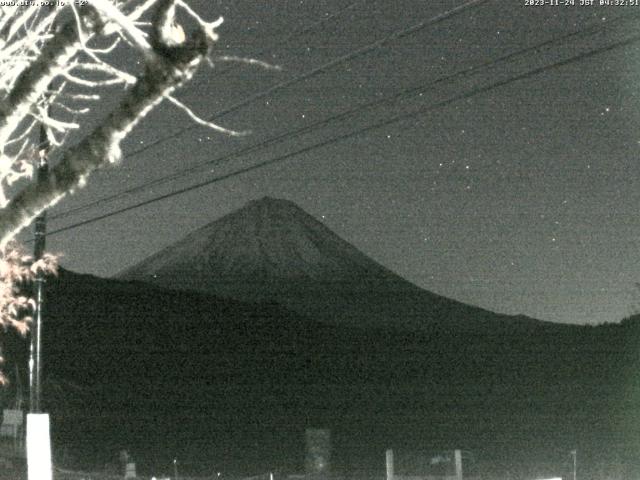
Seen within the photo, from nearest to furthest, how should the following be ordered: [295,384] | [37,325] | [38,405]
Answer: [38,405] < [37,325] < [295,384]

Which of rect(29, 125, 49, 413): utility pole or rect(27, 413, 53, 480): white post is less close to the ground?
rect(29, 125, 49, 413): utility pole

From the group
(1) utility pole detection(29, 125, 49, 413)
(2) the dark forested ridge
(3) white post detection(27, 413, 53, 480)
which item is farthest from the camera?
(2) the dark forested ridge

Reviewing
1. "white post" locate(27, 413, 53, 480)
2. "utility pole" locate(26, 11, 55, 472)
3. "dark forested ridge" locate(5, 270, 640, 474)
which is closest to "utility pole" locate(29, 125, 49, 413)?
"utility pole" locate(26, 11, 55, 472)

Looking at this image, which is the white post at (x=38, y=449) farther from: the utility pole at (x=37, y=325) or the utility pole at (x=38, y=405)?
the utility pole at (x=37, y=325)

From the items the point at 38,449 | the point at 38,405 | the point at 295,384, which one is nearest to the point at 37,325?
the point at 38,405

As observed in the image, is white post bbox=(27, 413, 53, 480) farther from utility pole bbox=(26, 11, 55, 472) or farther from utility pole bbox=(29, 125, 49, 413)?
utility pole bbox=(29, 125, 49, 413)

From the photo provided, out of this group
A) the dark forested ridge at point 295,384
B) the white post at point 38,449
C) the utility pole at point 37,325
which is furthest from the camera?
the dark forested ridge at point 295,384

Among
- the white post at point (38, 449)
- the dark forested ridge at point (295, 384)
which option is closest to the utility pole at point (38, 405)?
the white post at point (38, 449)

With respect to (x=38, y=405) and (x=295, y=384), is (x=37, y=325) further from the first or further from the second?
(x=295, y=384)

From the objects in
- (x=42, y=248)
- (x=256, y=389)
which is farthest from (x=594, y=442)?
(x=256, y=389)
